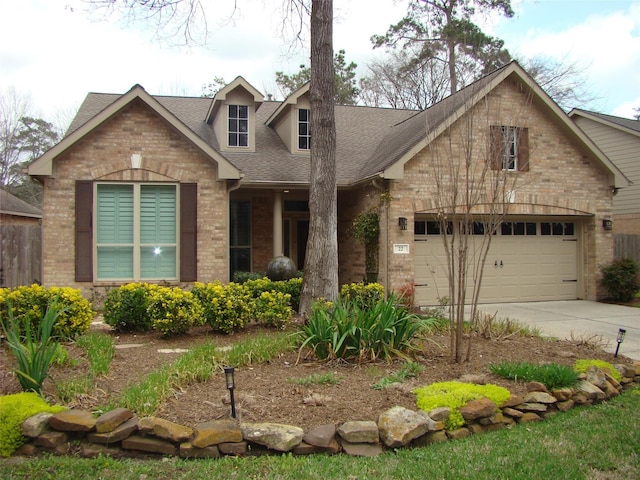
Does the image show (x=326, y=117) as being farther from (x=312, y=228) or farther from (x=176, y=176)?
(x=176, y=176)

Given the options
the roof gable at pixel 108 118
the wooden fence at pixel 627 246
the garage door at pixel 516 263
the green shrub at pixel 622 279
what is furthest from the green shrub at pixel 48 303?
the wooden fence at pixel 627 246

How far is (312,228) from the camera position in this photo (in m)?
9.70

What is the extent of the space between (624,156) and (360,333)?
1694cm

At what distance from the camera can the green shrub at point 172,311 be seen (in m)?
8.09

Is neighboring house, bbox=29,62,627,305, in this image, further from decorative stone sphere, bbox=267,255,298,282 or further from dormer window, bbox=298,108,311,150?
decorative stone sphere, bbox=267,255,298,282

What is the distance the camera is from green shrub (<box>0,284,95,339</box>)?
7398 millimetres

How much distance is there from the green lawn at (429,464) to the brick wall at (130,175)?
796 cm

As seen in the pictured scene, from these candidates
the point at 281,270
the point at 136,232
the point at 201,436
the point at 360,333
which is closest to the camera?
the point at 201,436

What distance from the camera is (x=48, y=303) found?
295 inches

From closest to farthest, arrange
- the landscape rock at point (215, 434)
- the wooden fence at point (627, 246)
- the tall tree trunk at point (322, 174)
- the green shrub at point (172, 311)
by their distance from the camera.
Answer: the landscape rock at point (215, 434)
the green shrub at point (172, 311)
the tall tree trunk at point (322, 174)
the wooden fence at point (627, 246)

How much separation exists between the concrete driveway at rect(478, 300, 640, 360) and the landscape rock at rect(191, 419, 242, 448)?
6054 millimetres

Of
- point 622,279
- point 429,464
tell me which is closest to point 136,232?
point 429,464

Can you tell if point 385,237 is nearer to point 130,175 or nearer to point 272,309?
point 272,309

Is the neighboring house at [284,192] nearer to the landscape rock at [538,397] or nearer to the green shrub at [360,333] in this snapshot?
the green shrub at [360,333]
